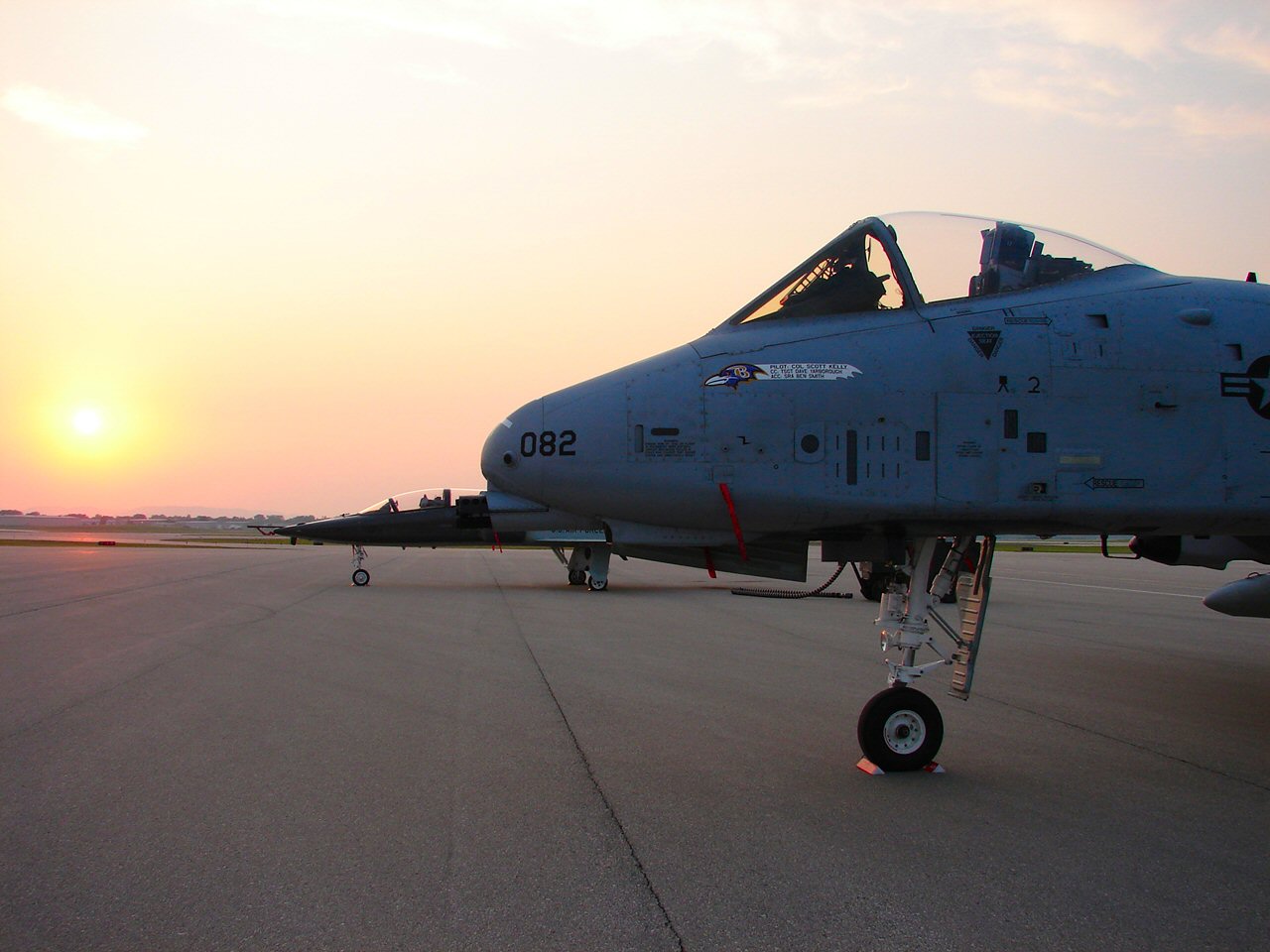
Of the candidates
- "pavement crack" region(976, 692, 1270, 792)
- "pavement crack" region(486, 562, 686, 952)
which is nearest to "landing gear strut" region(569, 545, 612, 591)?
"pavement crack" region(486, 562, 686, 952)

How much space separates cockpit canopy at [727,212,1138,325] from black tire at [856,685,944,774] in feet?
7.28

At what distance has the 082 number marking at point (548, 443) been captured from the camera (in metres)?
5.16

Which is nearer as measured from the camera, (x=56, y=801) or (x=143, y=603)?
A: (x=56, y=801)

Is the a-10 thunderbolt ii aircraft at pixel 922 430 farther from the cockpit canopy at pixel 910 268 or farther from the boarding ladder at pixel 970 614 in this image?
the boarding ladder at pixel 970 614

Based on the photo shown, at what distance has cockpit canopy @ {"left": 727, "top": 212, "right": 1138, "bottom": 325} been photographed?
18.1 ft

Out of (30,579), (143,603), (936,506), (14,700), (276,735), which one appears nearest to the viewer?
(936,506)

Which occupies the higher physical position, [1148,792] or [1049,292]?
[1049,292]

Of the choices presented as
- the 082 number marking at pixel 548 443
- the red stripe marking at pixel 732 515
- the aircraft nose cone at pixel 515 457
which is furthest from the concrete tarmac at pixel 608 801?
the 082 number marking at pixel 548 443

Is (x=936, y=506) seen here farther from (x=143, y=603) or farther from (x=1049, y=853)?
(x=143, y=603)

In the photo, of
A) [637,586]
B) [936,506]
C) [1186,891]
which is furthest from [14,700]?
[637,586]

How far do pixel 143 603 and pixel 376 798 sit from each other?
13.1 metres

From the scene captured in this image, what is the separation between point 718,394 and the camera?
5.15 metres

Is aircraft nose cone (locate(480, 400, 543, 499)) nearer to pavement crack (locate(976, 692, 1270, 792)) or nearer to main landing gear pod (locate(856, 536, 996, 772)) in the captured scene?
main landing gear pod (locate(856, 536, 996, 772))

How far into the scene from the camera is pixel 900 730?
5.48 m
